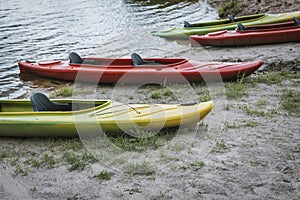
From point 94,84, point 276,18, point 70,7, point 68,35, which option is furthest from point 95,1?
point 94,84

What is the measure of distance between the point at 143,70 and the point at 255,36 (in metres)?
3.63

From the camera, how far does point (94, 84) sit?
26.0ft

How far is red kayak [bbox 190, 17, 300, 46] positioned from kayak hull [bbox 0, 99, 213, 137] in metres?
5.11

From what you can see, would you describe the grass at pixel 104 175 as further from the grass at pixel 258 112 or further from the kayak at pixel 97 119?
the grass at pixel 258 112

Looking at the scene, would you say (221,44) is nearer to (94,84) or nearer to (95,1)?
(94,84)

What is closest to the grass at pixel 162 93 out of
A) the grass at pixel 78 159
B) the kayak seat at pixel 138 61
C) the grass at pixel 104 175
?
the kayak seat at pixel 138 61

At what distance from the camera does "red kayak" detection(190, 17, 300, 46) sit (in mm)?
9656

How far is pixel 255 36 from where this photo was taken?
984 centimetres

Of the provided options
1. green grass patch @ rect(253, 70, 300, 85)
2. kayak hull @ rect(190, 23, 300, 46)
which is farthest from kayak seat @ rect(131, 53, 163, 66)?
→ kayak hull @ rect(190, 23, 300, 46)

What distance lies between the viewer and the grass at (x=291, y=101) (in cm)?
543

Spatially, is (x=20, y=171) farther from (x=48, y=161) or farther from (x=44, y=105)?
(x=44, y=105)

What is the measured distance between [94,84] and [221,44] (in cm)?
376

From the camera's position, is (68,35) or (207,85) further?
(68,35)

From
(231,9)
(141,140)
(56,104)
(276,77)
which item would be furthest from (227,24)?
(141,140)
